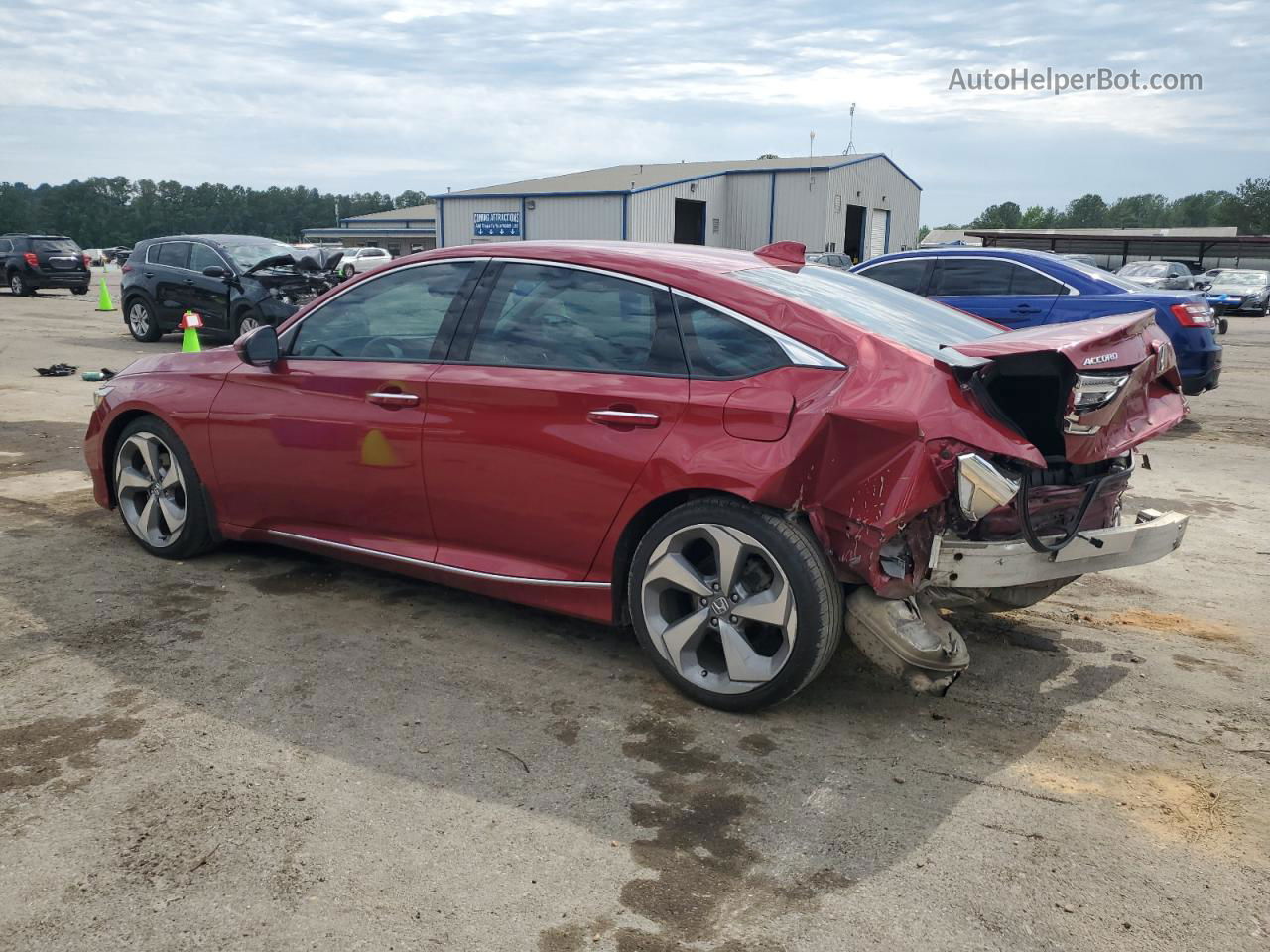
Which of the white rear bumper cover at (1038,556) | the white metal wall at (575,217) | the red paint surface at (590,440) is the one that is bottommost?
the white rear bumper cover at (1038,556)

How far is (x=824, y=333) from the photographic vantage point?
343 centimetres

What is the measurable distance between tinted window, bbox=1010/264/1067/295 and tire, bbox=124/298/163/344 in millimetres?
12495

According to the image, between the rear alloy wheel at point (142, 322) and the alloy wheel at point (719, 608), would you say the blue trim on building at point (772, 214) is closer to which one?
the rear alloy wheel at point (142, 322)

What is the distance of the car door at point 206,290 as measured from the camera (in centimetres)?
1470

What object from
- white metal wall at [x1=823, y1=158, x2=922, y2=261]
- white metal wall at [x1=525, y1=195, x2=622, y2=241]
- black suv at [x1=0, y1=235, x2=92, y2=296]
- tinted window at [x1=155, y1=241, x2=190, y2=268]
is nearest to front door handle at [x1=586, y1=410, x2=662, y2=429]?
tinted window at [x1=155, y1=241, x2=190, y2=268]

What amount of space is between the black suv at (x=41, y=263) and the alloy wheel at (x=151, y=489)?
26068mm

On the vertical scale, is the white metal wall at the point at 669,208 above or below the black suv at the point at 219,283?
above

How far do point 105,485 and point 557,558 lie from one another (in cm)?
291

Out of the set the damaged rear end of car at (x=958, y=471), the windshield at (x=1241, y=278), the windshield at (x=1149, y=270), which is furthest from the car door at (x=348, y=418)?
the windshield at (x=1241, y=278)

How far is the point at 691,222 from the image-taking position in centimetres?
4269

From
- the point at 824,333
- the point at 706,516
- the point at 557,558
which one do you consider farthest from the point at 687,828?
the point at 824,333

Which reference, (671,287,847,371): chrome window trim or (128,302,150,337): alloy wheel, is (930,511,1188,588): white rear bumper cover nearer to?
(671,287,847,371): chrome window trim

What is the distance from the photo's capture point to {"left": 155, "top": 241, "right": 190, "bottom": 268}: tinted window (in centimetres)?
1536

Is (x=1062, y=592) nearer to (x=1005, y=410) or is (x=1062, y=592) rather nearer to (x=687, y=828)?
(x=1005, y=410)
